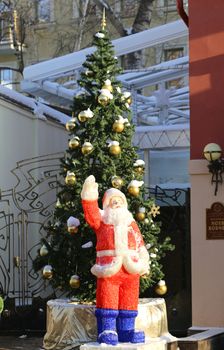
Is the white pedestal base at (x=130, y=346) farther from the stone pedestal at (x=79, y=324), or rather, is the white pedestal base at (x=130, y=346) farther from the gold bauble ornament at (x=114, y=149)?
the gold bauble ornament at (x=114, y=149)

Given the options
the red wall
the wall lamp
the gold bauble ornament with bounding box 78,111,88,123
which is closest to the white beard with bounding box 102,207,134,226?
the wall lamp

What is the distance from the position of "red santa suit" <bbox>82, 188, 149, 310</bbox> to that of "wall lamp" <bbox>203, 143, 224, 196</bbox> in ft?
6.66

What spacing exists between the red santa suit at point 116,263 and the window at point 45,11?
21.6m

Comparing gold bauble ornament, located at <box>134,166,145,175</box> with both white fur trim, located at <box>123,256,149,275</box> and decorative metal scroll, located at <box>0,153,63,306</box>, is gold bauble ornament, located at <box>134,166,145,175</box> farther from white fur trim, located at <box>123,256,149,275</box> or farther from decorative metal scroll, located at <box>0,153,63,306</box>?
decorative metal scroll, located at <box>0,153,63,306</box>

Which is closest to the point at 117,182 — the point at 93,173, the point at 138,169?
the point at 93,173

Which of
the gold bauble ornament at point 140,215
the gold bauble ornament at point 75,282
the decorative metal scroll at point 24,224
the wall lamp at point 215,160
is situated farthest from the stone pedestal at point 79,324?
the decorative metal scroll at point 24,224

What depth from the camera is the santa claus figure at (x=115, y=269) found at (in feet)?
25.2

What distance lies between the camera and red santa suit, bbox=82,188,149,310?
7688mm

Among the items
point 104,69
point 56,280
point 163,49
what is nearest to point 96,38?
point 104,69

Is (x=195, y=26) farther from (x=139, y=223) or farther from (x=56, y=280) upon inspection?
(x=56, y=280)

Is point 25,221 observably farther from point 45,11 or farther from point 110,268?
point 45,11

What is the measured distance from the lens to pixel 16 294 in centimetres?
1311

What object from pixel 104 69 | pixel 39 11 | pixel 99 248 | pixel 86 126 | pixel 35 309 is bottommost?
pixel 35 309

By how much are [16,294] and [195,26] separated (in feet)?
18.3
